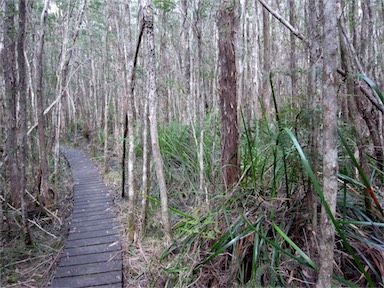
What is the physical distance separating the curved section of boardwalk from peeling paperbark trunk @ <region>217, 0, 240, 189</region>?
1887 millimetres

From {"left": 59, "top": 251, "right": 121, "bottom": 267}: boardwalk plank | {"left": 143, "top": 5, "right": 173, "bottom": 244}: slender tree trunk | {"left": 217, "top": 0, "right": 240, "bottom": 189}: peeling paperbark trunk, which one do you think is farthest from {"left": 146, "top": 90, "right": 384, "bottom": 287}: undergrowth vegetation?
{"left": 59, "top": 251, "right": 121, "bottom": 267}: boardwalk plank

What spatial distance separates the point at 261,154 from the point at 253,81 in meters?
4.85

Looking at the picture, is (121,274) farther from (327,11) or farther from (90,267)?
(327,11)

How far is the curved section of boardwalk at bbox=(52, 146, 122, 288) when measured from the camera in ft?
11.8

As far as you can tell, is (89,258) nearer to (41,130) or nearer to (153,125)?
(153,125)

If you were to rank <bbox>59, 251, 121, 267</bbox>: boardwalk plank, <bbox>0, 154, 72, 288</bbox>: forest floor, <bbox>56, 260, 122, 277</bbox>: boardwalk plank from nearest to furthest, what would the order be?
1. <bbox>56, 260, 122, 277</bbox>: boardwalk plank
2. <bbox>0, 154, 72, 288</bbox>: forest floor
3. <bbox>59, 251, 121, 267</bbox>: boardwalk plank

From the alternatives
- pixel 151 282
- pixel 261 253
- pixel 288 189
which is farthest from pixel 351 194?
pixel 151 282

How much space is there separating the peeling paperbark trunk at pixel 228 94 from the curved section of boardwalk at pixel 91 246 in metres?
1.89

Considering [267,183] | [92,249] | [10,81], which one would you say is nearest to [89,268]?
[92,249]

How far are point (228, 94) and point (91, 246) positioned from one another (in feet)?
9.98

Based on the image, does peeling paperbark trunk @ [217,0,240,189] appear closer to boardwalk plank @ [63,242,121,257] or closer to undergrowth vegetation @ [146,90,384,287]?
undergrowth vegetation @ [146,90,384,287]

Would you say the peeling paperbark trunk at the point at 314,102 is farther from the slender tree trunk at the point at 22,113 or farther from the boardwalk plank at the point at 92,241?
the slender tree trunk at the point at 22,113

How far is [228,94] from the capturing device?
11.5 ft

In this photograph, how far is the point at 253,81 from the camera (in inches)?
308
